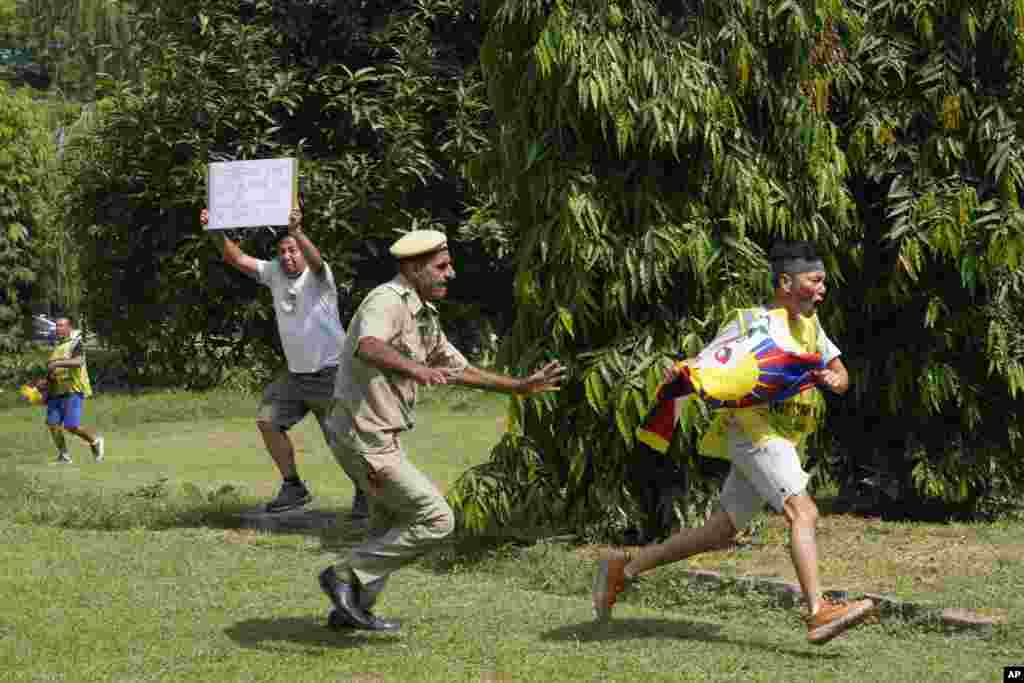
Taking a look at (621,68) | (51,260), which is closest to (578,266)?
(621,68)

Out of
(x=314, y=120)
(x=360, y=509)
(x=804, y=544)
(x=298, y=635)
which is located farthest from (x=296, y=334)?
(x=314, y=120)

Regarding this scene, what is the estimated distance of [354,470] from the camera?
22.8 ft

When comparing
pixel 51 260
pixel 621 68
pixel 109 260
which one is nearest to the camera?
pixel 621 68

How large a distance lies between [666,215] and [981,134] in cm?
213

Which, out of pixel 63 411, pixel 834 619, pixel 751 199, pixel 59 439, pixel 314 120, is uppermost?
pixel 314 120

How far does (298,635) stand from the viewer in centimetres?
710

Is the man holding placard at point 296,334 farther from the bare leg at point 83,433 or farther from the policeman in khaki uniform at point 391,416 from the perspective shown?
the bare leg at point 83,433

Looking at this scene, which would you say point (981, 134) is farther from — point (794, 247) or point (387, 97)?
point (387, 97)

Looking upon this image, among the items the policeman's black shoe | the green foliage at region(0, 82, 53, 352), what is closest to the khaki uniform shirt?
the policeman's black shoe

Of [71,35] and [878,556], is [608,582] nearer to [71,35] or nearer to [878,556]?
[878,556]

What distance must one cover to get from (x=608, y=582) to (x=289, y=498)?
12.5 feet

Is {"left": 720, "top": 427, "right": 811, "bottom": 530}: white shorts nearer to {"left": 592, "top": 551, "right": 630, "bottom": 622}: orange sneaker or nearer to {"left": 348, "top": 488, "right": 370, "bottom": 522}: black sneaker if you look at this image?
{"left": 592, "top": 551, "right": 630, "bottom": 622}: orange sneaker

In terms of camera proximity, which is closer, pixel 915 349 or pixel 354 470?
pixel 354 470

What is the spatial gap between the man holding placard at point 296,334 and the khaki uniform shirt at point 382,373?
297cm
